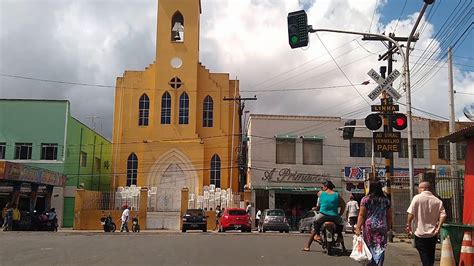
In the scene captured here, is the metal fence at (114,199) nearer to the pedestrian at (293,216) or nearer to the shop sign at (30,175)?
the shop sign at (30,175)


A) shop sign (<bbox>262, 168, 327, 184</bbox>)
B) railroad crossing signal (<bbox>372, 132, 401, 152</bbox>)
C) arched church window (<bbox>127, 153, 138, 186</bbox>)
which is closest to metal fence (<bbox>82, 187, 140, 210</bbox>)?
arched church window (<bbox>127, 153, 138, 186</bbox>)

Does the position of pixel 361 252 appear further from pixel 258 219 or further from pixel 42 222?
pixel 258 219

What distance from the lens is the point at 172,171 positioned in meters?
43.3

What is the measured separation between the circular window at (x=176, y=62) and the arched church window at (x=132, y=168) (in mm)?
8029

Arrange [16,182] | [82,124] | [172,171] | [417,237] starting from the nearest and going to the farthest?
1. [417,237]
2. [16,182]
3. [172,171]
4. [82,124]

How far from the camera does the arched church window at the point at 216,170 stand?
4412 cm

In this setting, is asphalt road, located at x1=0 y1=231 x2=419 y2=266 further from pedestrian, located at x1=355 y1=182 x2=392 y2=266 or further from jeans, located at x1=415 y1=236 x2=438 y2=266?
pedestrian, located at x1=355 y1=182 x2=392 y2=266

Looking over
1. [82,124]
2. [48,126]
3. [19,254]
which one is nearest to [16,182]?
[48,126]

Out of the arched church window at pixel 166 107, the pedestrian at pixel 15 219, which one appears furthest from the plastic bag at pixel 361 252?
the arched church window at pixel 166 107

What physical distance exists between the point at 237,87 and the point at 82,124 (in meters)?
13.8

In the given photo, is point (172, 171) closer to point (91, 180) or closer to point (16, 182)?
point (91, 180)

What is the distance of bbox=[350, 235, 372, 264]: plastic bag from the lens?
852 centimetres

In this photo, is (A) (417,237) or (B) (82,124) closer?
(A) (417,237)

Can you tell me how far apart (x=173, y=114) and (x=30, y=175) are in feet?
48.4
